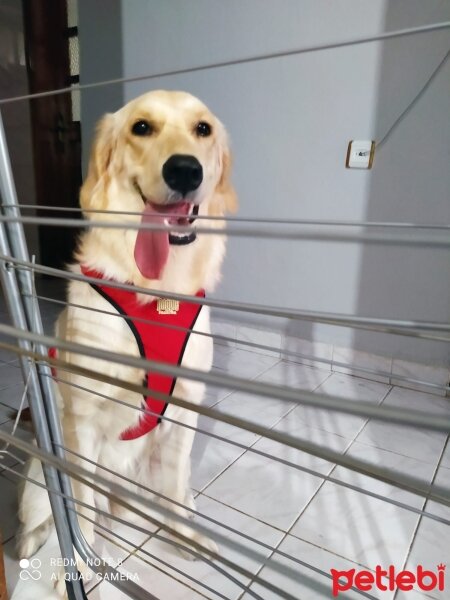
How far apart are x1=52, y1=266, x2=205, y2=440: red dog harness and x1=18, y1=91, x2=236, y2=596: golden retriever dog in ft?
0.06

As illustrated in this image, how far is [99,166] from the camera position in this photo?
36.0 inches

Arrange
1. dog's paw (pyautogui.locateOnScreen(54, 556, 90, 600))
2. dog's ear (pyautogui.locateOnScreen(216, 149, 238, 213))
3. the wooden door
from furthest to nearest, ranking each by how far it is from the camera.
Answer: the wooden door, dog's ear (pyautogui.locateOnScreen(216, 149, 238, 213)), dog's paw (pyautogui.locateOnScreen(54, 556, 90, 600))

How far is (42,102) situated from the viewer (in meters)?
2.83

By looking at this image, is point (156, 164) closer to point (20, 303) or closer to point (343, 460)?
point (20, 303)

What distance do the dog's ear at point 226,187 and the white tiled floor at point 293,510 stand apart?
19.1 inches

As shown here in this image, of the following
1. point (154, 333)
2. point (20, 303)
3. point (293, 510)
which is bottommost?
point (293, 510)

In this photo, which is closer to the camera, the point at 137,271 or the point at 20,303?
the point at 20,303

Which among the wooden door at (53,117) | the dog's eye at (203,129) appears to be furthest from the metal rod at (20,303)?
the wooden door at (53,117)

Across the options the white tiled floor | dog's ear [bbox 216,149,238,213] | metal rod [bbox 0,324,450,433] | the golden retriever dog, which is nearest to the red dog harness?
the golden retriever dog

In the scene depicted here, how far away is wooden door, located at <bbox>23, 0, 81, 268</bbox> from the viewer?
271 centimetres

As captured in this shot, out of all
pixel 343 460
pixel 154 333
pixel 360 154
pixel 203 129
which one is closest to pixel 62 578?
pixel 154 333

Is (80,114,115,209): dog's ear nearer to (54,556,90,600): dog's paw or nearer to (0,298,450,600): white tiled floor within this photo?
(0,298,450,600): white tiled floor

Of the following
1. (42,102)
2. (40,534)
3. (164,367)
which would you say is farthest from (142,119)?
(42,102)

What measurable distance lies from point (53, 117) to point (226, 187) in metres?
2.47
